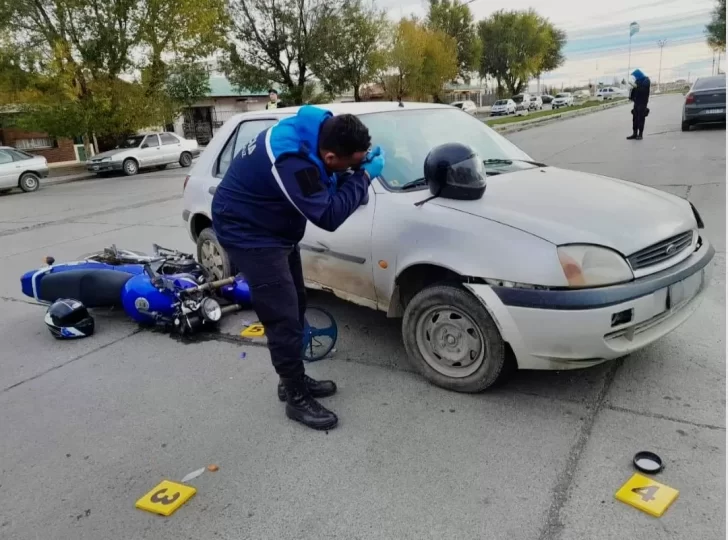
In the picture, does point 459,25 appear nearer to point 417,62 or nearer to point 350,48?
point 417,62

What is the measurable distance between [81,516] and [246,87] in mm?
33093

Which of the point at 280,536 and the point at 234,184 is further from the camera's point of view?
the point at 234,184

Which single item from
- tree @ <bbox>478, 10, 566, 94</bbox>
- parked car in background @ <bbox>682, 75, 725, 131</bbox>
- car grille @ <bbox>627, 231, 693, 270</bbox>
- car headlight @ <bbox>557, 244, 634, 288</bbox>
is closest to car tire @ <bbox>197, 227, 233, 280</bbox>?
car headlight @ <bbox>557, 244, 634, 288</bbox>

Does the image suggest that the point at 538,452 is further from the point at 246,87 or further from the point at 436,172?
the point at 246,87

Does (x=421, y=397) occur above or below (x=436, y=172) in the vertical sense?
below

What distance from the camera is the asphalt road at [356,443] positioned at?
2.42 meters

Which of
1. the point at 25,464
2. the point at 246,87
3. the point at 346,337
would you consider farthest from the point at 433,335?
the point at 246,87

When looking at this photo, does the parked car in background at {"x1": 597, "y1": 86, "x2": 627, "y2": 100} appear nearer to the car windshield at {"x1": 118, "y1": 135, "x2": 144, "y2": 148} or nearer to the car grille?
the car windshield at {"x1": 118, "y1": 135, "x2": 144, "y2": 148}

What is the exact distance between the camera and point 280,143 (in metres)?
2.71

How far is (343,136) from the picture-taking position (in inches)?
104

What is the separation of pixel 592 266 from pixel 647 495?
1043 millimetres

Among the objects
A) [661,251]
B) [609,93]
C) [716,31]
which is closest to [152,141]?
[661,251]

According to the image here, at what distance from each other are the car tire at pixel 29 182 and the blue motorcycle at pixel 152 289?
14736mm

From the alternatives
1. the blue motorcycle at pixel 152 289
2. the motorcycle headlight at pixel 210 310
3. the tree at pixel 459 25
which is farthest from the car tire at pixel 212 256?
the tree at pixel 459 25
